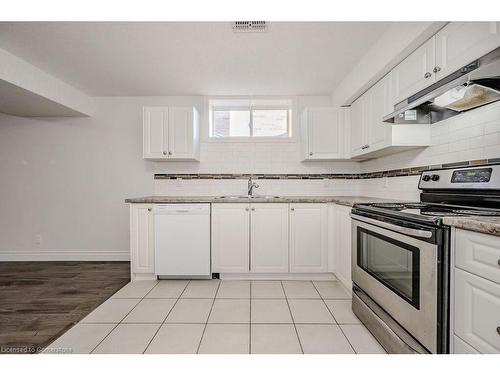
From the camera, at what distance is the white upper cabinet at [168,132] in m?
3.12

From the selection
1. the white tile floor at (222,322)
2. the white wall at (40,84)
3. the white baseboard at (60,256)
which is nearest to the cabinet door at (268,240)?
the white tile floor at (222,322)

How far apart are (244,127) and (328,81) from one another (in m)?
1.21

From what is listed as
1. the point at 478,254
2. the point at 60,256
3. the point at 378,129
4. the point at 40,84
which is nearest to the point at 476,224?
the point at 478,254

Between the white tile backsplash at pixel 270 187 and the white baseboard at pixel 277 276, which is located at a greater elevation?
the white tile backsplash at pixel 270 187

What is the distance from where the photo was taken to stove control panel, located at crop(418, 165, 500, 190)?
59.8 inches

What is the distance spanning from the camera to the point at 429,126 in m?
2.18

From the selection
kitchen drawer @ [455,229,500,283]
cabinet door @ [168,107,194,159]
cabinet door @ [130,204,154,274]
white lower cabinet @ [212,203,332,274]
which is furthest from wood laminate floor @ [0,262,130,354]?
kitchen drawer @ [455,229,500,283]

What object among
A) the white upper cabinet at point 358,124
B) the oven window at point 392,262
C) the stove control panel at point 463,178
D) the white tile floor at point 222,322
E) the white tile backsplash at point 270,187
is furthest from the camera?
the white tile backsplash at point 270,187

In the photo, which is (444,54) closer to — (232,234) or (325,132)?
(325,132)

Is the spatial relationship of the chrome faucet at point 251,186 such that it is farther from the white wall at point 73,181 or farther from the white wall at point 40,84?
the white wall at point 40,84

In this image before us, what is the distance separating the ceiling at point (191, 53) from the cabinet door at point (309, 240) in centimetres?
149

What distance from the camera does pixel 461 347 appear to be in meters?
1.13

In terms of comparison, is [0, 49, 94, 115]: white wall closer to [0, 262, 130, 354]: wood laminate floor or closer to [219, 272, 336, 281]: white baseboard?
[0, 262, 130, 354]: wood laminate floor

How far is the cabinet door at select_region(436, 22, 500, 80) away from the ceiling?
586 millimetres
